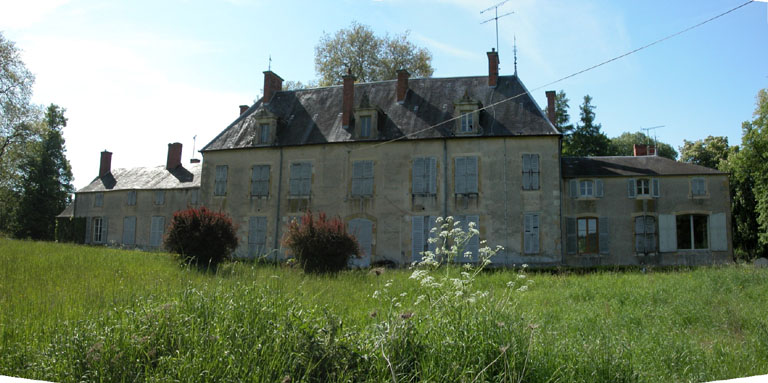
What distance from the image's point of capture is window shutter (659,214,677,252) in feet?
67.0

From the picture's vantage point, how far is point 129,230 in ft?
96.1

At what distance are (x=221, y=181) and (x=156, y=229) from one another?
854 cm

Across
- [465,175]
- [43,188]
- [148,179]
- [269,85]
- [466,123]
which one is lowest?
[43,188]

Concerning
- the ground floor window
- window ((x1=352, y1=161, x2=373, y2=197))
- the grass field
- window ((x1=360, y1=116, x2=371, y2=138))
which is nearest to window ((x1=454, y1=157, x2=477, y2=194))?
window ((x1=352, y1=161, x2=373, y2=197))

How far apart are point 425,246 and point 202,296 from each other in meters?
14.7

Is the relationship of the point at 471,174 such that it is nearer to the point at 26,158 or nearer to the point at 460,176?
the point at 460,176

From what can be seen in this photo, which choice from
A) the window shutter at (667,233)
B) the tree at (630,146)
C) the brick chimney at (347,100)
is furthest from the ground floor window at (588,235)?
the tree at (630,146)

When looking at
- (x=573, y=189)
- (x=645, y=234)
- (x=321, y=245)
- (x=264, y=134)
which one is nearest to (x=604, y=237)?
(x=645, y=234)

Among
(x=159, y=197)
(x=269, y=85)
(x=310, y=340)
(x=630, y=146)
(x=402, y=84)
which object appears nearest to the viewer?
(x=310, y=340)

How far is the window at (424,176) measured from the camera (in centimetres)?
1988

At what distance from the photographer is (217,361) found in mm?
3896

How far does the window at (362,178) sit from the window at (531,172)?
598 cm

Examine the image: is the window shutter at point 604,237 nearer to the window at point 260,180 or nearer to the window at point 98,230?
the window at point 260,180

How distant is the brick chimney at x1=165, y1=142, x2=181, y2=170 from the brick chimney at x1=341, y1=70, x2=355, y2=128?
598 inches
